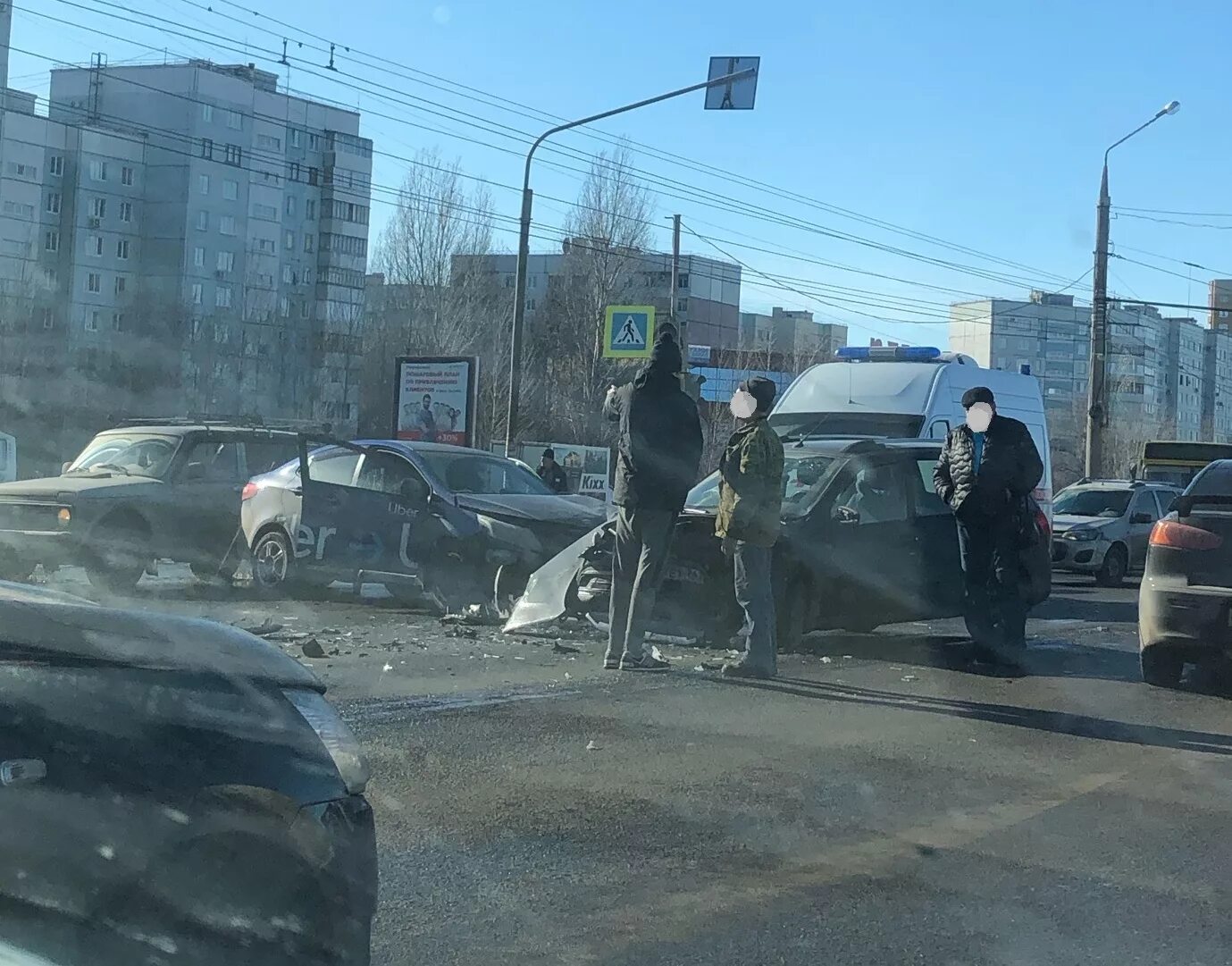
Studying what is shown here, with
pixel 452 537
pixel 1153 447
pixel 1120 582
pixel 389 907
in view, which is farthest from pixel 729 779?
pixel 1153 447

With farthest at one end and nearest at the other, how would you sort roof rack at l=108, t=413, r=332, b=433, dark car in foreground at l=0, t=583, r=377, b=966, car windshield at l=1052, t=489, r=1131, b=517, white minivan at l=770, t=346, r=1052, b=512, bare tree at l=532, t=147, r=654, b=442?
bare tree at l=532, t=147, r=654, b=442
car windshield at l=1052, t=489, r=1131, b=517
white minivan at l=770, t=346, r=1052, b=512
roof rack at l=108, t=413, r=332, b=433
dark car in foreground at l=0, t=583, r=377, b=966

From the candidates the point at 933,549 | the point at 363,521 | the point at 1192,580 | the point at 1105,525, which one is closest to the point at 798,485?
the point at 933,549

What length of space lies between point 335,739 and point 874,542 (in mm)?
7870

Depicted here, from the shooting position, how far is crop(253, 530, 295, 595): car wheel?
539 inches

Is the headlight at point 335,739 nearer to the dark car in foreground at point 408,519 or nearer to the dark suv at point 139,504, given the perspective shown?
the dark car in foreground at point 408,519

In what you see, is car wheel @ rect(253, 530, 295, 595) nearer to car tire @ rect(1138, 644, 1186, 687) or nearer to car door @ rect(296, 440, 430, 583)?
car door @ rect(296, 440, 430, 583)

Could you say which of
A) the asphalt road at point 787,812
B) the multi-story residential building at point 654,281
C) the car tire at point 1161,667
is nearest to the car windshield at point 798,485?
the asphalt road at point 787,812

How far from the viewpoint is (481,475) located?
44.4 ft

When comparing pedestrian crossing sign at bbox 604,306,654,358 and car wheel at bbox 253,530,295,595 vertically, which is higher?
pedestrian crossing sign at bbox 604,306,654,358

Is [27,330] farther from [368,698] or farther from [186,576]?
[368,698]

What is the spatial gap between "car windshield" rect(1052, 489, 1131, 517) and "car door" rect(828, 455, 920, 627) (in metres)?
12.8

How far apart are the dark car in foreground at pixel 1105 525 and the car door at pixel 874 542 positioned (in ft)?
37.4

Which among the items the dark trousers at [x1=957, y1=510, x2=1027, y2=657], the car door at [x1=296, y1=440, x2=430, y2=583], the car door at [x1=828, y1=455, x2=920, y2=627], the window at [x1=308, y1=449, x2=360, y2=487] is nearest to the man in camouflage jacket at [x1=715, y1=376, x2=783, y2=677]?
the car door at [x1=828, y1=455, x2=920, y2=627]

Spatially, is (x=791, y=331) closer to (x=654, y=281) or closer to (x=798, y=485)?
(x=654, y=281)
